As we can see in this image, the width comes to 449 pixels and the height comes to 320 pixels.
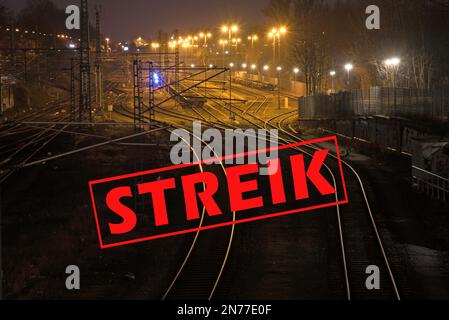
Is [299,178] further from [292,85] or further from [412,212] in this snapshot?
[292,85]

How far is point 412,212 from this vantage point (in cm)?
1738

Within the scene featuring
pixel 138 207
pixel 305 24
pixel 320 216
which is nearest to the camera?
pixel 320 216

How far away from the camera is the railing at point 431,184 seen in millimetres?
18859

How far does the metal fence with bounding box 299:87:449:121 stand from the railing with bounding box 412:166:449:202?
6232 millimetres

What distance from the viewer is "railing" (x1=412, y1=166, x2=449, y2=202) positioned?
1886 cm

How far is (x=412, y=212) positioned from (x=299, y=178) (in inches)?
219

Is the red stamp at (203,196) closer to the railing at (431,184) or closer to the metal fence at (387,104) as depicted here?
the railing at (431,184)

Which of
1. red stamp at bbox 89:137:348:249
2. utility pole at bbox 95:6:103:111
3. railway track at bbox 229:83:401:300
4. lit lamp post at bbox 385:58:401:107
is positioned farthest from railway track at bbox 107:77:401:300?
utility pole at bbox 95:6:103:111

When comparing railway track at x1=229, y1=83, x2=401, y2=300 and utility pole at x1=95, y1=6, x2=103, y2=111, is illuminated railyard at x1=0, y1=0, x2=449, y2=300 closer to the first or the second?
railway track at x1=229, y1=83, x2=401, y2=300

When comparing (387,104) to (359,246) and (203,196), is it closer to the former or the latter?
(203,196)

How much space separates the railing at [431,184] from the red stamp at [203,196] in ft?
7.60

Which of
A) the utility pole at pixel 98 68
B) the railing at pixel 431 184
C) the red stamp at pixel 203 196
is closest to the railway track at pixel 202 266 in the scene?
the red stamp at pixel 203 196
